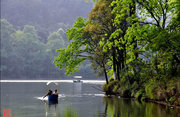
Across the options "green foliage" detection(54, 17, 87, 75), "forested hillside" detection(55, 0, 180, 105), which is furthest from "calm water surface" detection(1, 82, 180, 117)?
"green foliage" detection(54, 17, 87, 75)

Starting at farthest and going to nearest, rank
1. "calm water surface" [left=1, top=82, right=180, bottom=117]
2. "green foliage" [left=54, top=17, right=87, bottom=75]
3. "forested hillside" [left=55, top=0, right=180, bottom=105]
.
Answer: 1. "green foliage" [left=54, top=17, right=87, bottom=75]
2. "forested hillside" [left=55, top=0, right=180, bottom=105]
3. "calm water surface" [left=1, top=82, right=180, bottom=117]

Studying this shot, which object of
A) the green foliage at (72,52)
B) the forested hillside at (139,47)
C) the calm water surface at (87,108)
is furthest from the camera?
the green foliage at (72,52)

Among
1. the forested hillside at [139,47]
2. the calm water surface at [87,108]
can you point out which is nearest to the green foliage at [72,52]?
the forested hillside at [139,47]

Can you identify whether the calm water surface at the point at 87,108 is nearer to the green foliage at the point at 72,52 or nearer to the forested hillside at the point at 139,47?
the forested hillside at the point at 139,47

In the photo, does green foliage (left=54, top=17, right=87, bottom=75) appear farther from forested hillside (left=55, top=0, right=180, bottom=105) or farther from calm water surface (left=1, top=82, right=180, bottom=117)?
calm water surface (left=1, top=82, right=180, bottom=117)

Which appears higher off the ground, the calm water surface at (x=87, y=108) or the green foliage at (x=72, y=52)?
the green foliage at (x=72, y=52)

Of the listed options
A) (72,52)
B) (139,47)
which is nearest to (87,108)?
(139,47)

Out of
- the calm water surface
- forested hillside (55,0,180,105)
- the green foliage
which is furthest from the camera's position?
the green foliage

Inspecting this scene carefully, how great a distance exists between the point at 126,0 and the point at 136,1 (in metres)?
1.04

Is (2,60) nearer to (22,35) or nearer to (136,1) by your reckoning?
(22,35)

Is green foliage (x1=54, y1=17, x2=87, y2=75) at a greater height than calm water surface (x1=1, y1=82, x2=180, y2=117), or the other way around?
green foliage (x1=54, y1=17, x2=87, y2=75)

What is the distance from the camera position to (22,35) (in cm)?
16288

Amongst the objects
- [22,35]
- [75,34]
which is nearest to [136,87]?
[75,34]

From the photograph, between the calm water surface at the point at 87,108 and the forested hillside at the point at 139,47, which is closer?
the calm water surface at the point at 87,108
